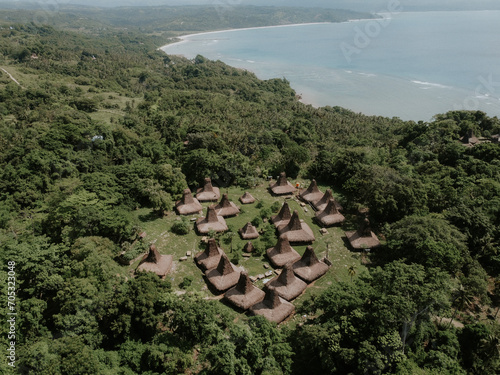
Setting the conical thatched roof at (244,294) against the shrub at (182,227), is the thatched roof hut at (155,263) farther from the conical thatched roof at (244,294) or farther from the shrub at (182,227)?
the conical thatched roof at (244,294)

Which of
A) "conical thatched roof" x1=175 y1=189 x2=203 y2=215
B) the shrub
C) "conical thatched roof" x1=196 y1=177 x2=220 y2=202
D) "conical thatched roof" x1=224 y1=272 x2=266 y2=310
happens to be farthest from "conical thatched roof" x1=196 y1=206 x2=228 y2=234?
"conical thatched roof" x1=224 y1=272 x2=266 y2=310

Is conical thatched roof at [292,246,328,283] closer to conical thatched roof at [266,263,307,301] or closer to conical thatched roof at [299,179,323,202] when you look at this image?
conical thatched roof at [266,263,307,301]

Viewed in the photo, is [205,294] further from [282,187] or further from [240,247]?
[282,187]

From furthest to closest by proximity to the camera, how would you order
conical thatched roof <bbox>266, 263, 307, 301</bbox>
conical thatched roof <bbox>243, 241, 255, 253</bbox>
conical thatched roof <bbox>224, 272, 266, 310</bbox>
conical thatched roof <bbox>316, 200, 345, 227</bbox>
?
conical thatched roof <bbox>316, 200, 345, 227</bbox> → conical thatched roof <bbox>243, 241, 255, 253</bbox> → conical thatched roof <bbox>266, 263, 307, 301</bbox> → conical thatched roof <bbox>224, 272, 266, 310</bbox>

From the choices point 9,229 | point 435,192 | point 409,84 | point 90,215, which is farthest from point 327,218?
point 409,84

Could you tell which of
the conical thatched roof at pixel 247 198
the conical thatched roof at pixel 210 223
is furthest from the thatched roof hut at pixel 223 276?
the conical thatched roof at pixel 247 198

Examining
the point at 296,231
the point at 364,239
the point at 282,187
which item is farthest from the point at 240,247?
the point at 282,187

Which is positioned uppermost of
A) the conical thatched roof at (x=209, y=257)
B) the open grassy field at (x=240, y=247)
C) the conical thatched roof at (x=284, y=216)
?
the conical thatched roof at (x=284, y=216)
